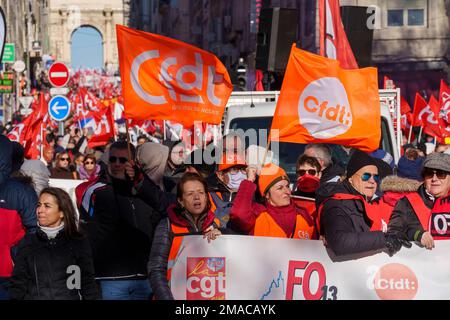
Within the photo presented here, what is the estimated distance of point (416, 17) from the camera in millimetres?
39281

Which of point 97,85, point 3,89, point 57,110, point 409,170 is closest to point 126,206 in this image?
point 409,170

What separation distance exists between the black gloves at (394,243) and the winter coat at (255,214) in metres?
0.66

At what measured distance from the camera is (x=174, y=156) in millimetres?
11711

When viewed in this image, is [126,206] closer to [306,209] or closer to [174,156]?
[306,209]

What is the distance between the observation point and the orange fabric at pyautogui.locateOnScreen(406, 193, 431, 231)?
675cm

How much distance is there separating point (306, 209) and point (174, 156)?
171 inches

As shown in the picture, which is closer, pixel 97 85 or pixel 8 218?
pixel 8 218

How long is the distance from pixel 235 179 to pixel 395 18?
3193 centimetres

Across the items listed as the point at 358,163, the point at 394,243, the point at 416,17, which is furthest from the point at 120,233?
the point at 416,17

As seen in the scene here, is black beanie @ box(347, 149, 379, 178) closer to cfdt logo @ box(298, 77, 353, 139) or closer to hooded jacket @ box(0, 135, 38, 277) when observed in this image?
cfdt logo @ box(298, 77, 353, 139)

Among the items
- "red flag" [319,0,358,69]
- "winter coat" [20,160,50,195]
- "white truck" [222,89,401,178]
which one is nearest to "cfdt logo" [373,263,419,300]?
"winter coat" [20,160,50,195]
